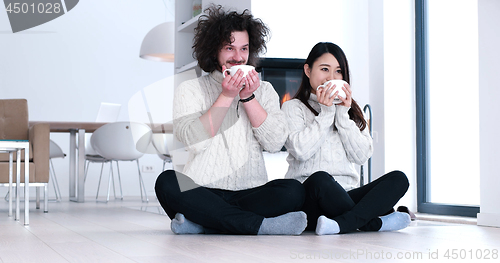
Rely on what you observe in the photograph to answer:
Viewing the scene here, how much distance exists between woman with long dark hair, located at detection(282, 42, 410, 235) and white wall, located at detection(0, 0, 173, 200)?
4971 millimetres

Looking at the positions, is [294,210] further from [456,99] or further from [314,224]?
[456,99]

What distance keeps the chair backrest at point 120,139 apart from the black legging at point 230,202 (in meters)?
3.04

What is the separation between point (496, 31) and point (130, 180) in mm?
5262

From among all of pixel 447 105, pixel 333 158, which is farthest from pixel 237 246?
pixel 447 105

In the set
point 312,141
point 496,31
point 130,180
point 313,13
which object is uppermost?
point 313,13

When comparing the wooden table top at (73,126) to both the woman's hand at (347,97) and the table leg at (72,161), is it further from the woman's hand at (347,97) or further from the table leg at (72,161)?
the woman's hand at (347,97)

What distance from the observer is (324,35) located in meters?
3.59

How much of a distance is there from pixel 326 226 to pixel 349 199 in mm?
146

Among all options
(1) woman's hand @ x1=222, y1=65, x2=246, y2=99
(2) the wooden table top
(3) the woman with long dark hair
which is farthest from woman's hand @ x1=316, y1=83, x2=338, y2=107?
(2) the wooden table top

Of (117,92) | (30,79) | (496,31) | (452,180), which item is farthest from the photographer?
(117,92)

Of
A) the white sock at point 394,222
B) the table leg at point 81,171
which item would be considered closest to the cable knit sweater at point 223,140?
the white sock at point 394,222

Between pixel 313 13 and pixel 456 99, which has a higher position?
pixel 313 13

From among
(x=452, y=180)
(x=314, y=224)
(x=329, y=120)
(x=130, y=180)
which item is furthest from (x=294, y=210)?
(x=130, y=180)

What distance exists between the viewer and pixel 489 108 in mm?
2525
